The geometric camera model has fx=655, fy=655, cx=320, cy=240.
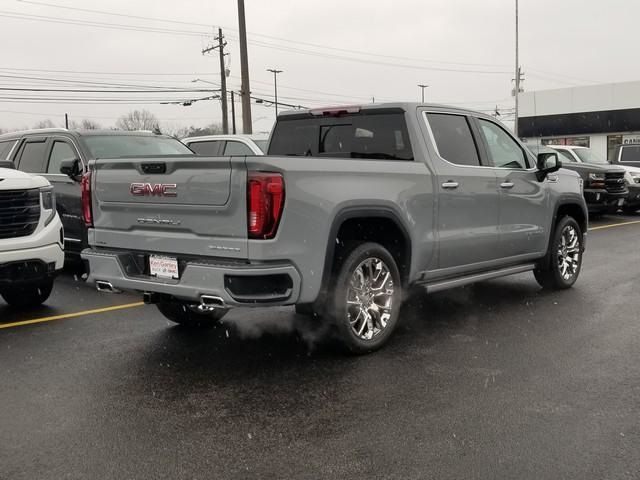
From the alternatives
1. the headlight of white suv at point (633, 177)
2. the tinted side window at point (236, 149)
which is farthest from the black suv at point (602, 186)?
the tinted side window at point (236, 149)

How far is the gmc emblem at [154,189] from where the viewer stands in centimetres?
452

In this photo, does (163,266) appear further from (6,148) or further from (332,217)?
(6,148)

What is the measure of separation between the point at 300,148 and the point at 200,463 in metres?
3.58

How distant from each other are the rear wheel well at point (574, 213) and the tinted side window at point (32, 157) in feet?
21.4

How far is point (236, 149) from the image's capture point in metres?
10.8

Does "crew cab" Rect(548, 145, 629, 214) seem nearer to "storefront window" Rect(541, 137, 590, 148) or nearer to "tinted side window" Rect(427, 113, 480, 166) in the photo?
"tinted side window" Rect(427, 113, 480, 166)

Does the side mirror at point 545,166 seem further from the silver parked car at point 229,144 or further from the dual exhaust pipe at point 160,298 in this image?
the silver parked car at point 229,144

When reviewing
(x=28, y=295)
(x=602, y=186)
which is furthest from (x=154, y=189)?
(x=602, y=186)

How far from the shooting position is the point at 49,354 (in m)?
5.11

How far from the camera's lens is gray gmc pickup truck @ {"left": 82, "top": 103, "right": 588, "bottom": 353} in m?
4.23

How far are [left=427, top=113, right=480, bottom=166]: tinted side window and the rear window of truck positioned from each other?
1.18 feet

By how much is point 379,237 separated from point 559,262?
3.02 meters

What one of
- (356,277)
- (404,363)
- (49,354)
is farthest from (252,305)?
(49,354)

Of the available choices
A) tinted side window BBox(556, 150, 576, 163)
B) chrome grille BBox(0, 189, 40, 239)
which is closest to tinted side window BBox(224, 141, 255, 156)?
chrome grille BBox(0, 189, 40, 239)
